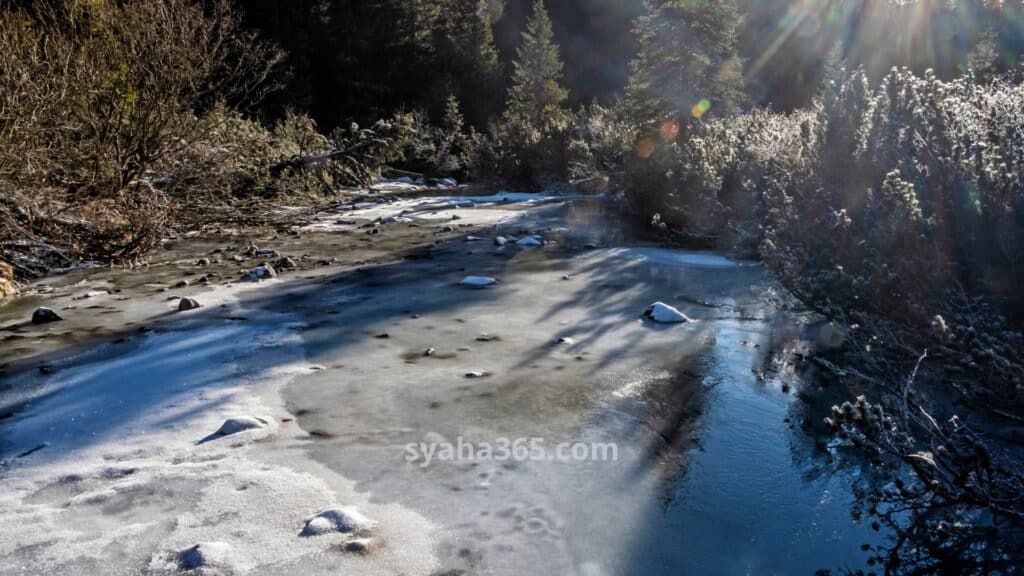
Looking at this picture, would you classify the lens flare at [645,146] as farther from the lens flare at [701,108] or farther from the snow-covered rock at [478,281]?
the snow-covered rock at [478,281]

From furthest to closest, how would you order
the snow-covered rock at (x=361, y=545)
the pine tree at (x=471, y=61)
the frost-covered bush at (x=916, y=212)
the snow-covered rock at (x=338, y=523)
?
the pine tree at (x=471, y=61)
the frost-covered bush at (x=916, y=212)
the snow-covered rock at (x=338, y=523)
the snow-covered rock at (x=361, y=545)

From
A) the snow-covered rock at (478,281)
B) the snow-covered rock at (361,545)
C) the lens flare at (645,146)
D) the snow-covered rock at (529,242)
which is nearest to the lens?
the snow-covered rock at (361,545)

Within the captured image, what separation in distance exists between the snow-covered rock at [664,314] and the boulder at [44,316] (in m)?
5.49

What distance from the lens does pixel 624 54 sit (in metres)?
53.1

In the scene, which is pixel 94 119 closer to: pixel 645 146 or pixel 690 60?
pixel 645 146

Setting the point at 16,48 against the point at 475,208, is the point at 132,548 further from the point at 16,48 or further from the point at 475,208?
the point at 475,208

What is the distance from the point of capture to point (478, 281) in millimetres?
7961

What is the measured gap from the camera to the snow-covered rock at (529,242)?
36.7ft

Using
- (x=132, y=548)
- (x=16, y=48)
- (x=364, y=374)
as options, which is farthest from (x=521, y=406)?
(x=16, y=48)

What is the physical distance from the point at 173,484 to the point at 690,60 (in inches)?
801

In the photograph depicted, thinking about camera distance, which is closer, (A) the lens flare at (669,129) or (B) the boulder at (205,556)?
(B) the boulder at (205,556)

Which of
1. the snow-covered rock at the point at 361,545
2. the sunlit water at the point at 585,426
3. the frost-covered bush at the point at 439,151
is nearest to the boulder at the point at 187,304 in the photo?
the sunlit water at the point at 585,426

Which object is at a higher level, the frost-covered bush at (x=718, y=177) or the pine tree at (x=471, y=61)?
the pine tree at (x=471, y=61)

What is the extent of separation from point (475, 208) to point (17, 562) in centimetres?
1505
